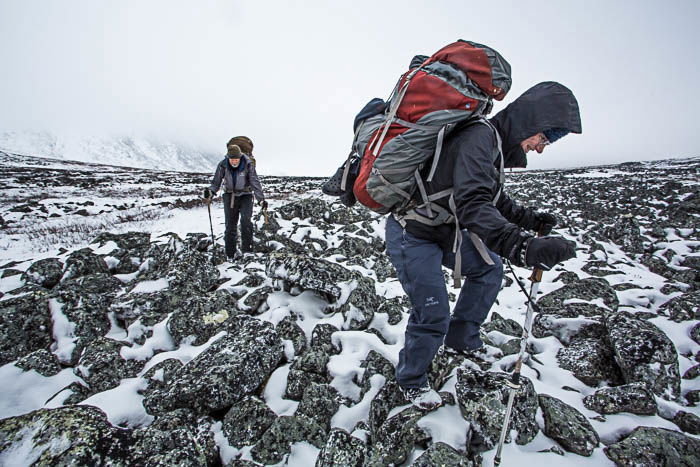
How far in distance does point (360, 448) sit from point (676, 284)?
19.5 feet

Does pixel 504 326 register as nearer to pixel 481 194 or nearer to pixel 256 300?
pixel 481 194

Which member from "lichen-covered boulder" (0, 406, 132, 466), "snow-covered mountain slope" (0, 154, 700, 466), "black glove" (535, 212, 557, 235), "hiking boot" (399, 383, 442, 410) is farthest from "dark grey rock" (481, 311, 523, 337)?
"lichen-covered boulder" (0, 406, 132, 466)

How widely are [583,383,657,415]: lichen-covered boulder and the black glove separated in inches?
58.1

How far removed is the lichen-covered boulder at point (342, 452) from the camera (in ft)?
7.16

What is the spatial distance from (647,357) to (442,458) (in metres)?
2.24

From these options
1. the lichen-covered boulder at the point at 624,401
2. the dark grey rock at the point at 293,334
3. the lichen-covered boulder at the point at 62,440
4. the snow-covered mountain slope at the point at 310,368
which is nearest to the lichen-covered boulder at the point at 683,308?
the snow-covered mountain slope at the point at 310,368

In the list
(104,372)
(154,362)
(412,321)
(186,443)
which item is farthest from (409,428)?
(104,372)

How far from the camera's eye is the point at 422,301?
2.31 metres

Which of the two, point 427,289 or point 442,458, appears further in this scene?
point 427,289

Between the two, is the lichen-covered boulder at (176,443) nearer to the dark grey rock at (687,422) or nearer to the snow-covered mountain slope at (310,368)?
the snow-covered mountain slope at (310,368)

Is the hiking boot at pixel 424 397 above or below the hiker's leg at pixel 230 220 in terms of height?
below

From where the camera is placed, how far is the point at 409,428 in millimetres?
2266

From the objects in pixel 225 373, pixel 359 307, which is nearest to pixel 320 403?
pixel 225 373

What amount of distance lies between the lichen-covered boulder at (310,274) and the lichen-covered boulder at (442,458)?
247cm
